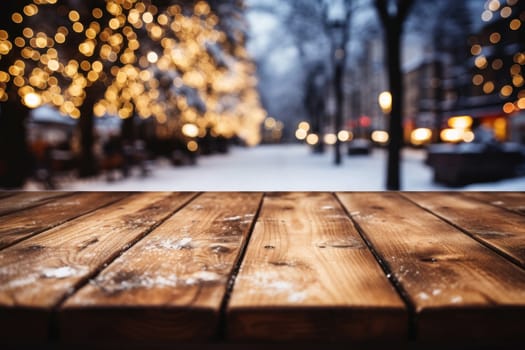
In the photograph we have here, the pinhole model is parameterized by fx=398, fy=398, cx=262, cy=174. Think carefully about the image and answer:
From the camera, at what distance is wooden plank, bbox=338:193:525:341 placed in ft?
2.47

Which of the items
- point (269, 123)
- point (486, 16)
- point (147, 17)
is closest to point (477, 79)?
point (486, 16)

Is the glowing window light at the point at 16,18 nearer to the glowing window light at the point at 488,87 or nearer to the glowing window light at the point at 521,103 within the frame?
the glowing window light at the point at 521,103

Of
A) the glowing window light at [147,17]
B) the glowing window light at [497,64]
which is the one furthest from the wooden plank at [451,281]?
the glowing window light at [497,64]

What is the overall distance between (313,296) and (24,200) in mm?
1980

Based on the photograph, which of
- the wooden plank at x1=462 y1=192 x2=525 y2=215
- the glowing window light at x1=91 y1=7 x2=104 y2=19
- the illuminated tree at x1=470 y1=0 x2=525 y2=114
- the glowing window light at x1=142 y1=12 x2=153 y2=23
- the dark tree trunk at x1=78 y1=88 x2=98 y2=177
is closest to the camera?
the wooden plank at x1=462 y1=192 x2=525 y2=215

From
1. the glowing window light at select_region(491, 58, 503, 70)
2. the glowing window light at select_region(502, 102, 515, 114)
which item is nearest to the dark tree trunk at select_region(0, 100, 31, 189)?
the glowing window light at select_region(502, 102, 515, 114)

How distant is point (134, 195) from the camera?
231 cm

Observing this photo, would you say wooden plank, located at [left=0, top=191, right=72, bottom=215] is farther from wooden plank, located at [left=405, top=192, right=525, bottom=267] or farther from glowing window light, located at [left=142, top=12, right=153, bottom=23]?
glowing window light, located at [left=142, top=12, right=153, bottom=23]

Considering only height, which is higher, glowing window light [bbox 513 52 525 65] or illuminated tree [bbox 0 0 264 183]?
glowing window light [bbox 513 52 525 65]

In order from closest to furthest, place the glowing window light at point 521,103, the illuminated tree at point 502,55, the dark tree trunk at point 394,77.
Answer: the dark tree trunk at point 394,77 → the glowing window light at point 521,103 → the illuminated tree at point 502,55

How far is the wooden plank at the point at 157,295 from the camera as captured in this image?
75 centimetres

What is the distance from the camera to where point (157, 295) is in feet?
2.64

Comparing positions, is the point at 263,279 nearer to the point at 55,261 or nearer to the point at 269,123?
the point at 55,261

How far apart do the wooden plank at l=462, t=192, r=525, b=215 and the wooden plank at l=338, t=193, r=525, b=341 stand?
0.66 metres
